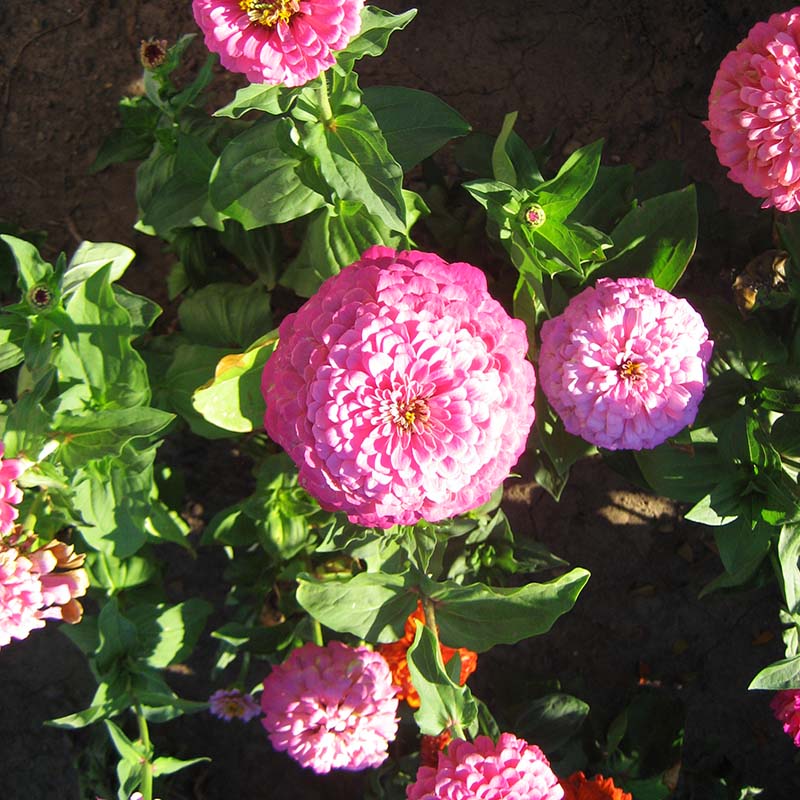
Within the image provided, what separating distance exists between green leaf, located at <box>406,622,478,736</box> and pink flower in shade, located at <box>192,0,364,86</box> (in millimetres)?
1016

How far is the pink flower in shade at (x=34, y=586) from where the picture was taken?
4.52 feet

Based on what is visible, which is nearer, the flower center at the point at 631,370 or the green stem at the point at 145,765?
the flower center at the point at 631,370

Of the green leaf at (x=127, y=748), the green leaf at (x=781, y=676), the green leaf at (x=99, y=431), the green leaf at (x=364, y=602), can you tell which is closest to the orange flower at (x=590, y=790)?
the green leaf at (x=781, y=676)

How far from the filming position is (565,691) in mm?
2428

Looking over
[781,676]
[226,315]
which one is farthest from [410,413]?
[781,676]

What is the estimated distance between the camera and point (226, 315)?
6.70ft

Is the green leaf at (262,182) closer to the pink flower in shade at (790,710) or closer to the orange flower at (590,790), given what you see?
the orange flower at (590,790)

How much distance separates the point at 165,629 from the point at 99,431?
1.91 ft

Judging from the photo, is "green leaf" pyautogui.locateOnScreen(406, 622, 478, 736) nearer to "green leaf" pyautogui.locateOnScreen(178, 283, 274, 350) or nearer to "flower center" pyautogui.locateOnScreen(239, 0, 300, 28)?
"green leaf" pyautogui.locateOnScreen(178, 283, 274, 350)

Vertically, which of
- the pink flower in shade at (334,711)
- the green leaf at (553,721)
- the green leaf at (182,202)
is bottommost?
the green leaf at (553,721)

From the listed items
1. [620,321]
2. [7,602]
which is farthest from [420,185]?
[7,602]

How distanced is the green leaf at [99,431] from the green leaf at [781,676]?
128cm

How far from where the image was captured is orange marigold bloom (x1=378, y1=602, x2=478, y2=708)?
187 cm

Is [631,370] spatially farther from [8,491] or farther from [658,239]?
[8,491]
